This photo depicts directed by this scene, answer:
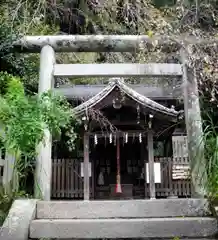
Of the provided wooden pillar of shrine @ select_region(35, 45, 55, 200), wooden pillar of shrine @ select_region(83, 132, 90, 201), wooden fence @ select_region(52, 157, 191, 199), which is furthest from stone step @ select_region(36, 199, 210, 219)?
wooden fence @ select_region(52, 157, 191, 199)

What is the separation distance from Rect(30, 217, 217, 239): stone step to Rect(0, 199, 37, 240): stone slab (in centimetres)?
10

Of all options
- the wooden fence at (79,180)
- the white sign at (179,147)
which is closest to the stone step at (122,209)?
the wooden fence at (79,180)

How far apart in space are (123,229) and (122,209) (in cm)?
49

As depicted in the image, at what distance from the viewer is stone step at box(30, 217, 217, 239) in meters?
3.63

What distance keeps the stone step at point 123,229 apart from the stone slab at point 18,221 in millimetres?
100

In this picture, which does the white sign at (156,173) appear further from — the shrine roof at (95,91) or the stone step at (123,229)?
the stone step at (123,229)

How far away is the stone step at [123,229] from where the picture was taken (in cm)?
363

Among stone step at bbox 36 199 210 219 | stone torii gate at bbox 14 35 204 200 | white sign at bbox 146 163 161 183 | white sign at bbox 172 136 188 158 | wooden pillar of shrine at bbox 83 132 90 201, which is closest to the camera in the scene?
stone step at bbox 36 199 210 219

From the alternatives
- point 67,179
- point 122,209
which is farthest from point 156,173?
point 122,209

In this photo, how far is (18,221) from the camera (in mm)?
3670

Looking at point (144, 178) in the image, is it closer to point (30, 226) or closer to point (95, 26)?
point (95, 26)

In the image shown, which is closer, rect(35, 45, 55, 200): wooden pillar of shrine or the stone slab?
the stone slab

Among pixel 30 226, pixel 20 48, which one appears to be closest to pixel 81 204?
pixel 30 226

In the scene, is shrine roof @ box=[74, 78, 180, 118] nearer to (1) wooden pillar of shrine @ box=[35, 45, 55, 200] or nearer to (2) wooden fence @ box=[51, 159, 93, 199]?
(2) wooden fence @ box=[51, 159, 93, 199]
